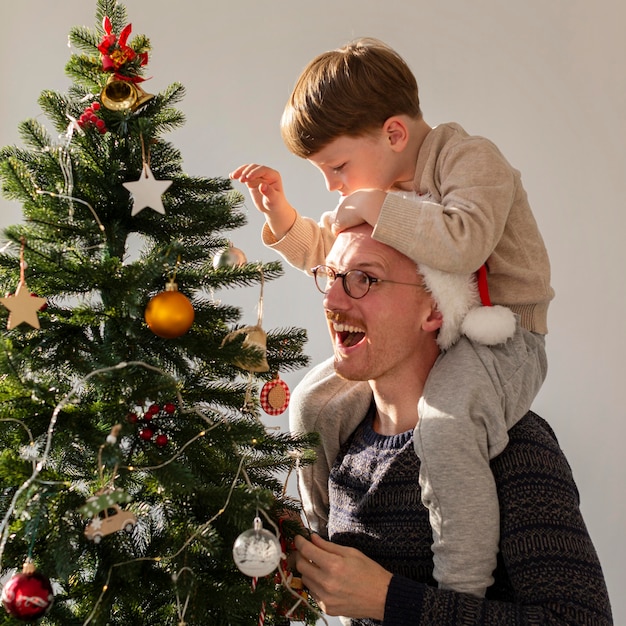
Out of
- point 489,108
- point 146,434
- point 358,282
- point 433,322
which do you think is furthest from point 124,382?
point 489,108

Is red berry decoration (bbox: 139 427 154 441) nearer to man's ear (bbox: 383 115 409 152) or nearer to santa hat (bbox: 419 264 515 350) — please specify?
santa hat (bbox: 419 264 515 350)

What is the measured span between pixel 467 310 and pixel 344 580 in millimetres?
516

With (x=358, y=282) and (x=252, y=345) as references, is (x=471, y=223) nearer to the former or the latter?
(x=358, y=282)

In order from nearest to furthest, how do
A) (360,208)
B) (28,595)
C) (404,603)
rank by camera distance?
(28,595) → (404,603) → (360,208)

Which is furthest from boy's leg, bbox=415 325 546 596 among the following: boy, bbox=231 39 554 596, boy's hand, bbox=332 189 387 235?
boy's hand, bbox=332 189 387 235

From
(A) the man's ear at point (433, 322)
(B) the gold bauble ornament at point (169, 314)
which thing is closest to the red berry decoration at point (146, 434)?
(B) the gold bauble ornament at point (169, 314)

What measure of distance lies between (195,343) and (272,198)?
50 cm

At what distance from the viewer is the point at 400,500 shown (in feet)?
4.82

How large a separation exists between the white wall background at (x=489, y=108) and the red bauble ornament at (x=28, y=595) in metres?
1.82

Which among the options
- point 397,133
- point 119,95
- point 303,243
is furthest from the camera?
point 303,243

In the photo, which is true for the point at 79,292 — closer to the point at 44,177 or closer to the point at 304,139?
the point at 44,177

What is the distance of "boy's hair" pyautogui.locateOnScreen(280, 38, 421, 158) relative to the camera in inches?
59.6

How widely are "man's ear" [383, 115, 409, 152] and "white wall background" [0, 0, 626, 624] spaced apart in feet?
3.67

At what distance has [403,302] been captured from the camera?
148 cm
